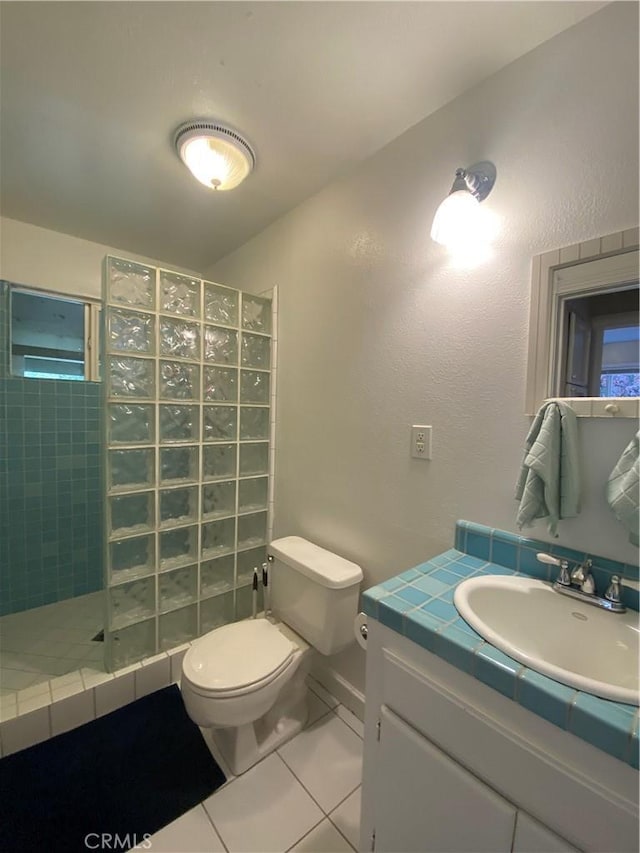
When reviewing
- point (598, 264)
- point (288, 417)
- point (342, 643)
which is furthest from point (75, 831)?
point (598, 264)

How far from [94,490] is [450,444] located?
2.26 m

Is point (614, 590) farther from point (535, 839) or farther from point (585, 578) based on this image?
point (535, 839)

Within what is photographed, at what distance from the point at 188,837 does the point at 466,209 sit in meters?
2.07

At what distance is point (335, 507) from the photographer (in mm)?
1561

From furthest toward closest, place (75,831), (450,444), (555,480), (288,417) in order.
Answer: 1. (288,417)
2. (450,444)
3. (75,831)
4. (555,480)

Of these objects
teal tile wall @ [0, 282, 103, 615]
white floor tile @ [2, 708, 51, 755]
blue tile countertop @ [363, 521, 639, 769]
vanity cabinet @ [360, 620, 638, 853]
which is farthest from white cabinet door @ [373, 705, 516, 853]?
teal tile wall @ [0, 282, 103, 615]

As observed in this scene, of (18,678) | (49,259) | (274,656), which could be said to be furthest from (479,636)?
(49,259)

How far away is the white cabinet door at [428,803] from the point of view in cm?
64

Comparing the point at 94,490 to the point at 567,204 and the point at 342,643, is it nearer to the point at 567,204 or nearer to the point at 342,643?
the point at 342,643

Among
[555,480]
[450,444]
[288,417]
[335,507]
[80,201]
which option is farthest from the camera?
[288,417]

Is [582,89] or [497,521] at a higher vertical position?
[582,89]

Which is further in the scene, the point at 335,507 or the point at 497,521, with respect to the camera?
the point at 335,507

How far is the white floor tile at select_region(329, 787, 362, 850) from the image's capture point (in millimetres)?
1049

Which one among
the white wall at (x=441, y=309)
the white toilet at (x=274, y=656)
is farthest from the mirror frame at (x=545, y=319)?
the white toilet at (x=274, y=656)
